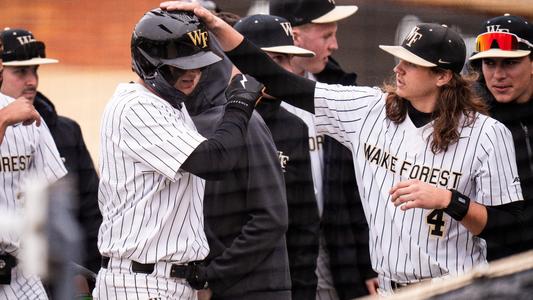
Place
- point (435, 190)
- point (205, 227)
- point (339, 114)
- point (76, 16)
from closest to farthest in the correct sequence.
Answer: point (435, 190)
point (339, 114)
point (205, 227)
point (76, 16)

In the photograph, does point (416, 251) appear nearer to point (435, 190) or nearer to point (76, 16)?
point (435, 190)

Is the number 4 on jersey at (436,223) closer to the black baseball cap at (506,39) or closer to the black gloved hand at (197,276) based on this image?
the black gloved hand at (197,276)

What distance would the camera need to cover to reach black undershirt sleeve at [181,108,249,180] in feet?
10.5

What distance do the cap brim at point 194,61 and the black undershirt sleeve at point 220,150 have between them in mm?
169

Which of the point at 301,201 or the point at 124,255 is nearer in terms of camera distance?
the point at 124,255

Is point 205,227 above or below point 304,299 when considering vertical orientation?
above

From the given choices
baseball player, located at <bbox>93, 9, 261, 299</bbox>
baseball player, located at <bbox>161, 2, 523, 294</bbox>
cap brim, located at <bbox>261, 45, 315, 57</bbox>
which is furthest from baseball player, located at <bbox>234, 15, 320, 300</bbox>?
baseball player, located at <bbox>93, 9, 261, 299</bbox>

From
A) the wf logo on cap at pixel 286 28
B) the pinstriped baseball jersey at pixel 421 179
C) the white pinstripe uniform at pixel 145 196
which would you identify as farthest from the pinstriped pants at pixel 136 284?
the wf logo on cap at pixel 286 28

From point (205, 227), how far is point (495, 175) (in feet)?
3.37

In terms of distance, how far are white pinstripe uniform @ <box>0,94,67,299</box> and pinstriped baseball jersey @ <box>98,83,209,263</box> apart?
0.92m

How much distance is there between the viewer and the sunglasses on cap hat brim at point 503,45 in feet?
13.4

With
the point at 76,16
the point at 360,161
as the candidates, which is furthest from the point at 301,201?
the point at 76,16

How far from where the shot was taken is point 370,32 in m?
7.48

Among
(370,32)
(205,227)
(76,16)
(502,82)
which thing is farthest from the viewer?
A: (76,16)
